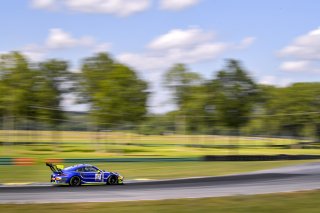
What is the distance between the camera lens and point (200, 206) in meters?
15.4

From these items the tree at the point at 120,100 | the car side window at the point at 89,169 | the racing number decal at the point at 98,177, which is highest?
the tree at the point at 120,100

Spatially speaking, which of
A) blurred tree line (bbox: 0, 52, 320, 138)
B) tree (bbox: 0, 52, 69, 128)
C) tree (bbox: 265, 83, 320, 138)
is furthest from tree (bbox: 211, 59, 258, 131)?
tree (bbox: 0, 52, 69, 128)

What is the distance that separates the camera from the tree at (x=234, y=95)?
3140 inches

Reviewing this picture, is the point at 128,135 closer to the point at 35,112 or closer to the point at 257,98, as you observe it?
the point at 35,112

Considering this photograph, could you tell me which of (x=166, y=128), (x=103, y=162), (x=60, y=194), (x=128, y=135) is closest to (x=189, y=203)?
(x=60, y=194)

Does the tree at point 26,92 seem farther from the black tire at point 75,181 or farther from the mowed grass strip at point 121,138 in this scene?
the black tire at point 75,181

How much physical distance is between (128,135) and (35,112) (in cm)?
1582

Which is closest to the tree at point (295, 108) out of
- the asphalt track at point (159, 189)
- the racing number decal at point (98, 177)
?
the asphalt track at point (159, 189)

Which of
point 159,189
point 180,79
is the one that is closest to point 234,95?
point 180,79

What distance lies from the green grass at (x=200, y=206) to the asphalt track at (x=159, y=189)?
47.0 inches

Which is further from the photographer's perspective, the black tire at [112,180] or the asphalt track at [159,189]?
the black tire at [112,180]

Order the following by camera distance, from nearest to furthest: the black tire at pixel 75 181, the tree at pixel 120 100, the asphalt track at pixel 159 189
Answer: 1. the asphalt track at pixel 159 189
2. the black tire at pixel 75 181
3. the tree at pixel 120 100

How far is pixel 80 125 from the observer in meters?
74.2

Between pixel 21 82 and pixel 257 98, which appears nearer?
pixel 21 82
